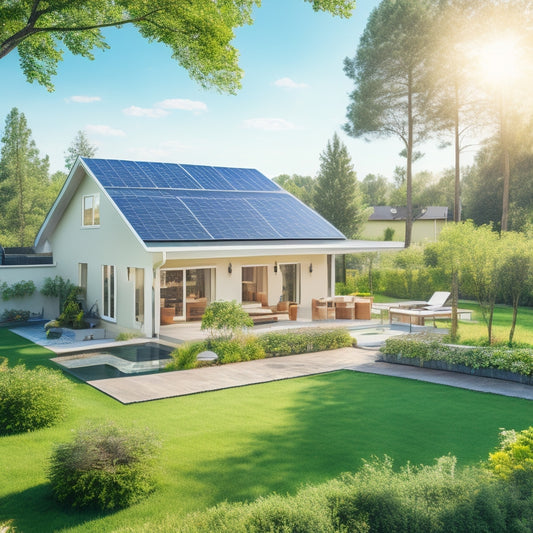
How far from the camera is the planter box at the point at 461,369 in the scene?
1135cm

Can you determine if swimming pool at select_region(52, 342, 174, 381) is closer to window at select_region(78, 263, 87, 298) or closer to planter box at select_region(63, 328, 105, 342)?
planter box at select_region(63, 328, 105, 342)

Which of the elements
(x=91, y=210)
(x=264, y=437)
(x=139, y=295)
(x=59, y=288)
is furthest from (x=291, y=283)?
(x=264, y=437)

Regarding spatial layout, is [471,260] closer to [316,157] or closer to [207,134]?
[316,157]

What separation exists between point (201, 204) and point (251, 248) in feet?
12.4

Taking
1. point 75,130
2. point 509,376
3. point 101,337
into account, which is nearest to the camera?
point 509,376

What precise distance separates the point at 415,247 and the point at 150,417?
25.7 meters

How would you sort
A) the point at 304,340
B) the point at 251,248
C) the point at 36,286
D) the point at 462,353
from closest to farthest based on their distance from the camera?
the point at 462,353 < the point at 304,340 < the point at 251,248 < the point at 36,286

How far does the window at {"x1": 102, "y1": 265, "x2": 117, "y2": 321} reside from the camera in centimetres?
1892

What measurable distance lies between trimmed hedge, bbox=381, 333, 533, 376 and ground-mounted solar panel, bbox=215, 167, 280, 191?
11862 mm

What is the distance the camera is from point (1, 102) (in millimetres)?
39781

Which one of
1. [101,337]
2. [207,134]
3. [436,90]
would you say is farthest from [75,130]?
[101,337]

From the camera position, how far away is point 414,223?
5456 cm

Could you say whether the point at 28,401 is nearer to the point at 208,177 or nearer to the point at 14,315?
the point at 14,315

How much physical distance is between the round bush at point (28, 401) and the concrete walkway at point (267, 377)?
59.7 inches
